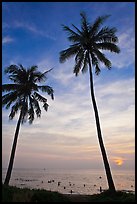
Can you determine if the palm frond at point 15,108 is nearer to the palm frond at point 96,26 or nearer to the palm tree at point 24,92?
the palm tree at point 24,92

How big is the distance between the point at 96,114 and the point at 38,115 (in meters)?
8.75

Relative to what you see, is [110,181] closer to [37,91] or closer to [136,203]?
[136,203]

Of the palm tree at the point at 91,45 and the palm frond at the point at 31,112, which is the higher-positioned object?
the palm tree at the point at 91,45

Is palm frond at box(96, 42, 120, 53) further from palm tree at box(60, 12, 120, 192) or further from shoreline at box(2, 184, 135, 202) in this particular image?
shoreline at box(2, 184, 135, 202)

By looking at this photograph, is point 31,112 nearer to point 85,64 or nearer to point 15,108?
point 15,108

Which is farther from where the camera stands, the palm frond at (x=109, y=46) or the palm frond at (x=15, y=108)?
the palm frond at (x=15, y=108)

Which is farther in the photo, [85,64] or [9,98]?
[9,98]

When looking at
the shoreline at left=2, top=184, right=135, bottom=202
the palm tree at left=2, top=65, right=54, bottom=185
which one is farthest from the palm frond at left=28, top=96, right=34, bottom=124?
the shoreline at left=2, top=184, right=135, bottom=202

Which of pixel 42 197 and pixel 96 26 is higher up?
pixel 96 26

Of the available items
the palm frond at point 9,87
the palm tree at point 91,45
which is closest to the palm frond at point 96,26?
the palm tree at point 91,45

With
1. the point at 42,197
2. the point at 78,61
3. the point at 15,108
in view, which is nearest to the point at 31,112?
the point at 15,108

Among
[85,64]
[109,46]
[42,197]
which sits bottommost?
[42,197]

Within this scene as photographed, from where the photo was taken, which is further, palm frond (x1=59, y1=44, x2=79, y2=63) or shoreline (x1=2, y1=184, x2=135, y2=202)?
palm frond (x1=59, y1=44, x2=79, y2=63)

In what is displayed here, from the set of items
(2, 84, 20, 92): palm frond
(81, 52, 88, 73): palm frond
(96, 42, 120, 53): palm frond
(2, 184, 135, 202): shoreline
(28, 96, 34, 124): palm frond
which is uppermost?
(96, 42, 120, 53): palm frond
